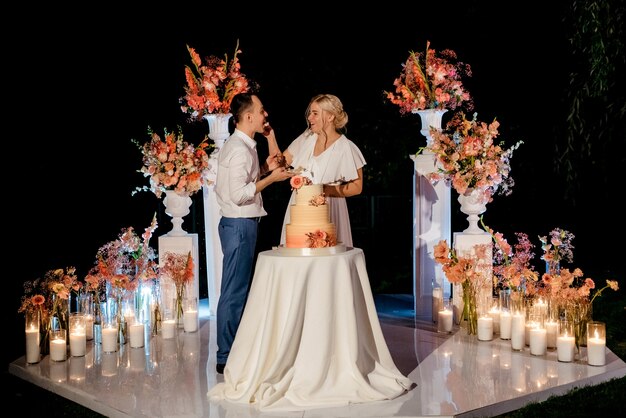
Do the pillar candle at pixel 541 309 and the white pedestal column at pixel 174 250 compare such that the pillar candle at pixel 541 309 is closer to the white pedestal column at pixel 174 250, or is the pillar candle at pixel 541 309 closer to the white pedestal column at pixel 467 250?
the white pedestal column at pixel 467 250

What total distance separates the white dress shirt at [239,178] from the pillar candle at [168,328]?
1.56 metres

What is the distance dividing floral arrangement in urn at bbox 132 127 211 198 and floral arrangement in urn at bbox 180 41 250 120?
1.77ft

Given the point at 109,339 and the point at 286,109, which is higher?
the point at 286,109

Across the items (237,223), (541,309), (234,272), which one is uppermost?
(237,223)

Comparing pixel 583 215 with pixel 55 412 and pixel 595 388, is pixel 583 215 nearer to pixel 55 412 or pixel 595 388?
pixel 595 388

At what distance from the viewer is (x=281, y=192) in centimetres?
1174

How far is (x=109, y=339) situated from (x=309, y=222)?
2139 millimetres

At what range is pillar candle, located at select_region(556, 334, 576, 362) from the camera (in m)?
5.77

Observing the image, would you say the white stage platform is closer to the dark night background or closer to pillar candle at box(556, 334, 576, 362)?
pillar candle at box(556, 334, 576, 362)

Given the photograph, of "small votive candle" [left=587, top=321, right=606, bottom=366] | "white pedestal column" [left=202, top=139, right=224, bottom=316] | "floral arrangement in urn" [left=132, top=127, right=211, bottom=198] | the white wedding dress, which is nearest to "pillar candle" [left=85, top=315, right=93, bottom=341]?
"floral arrangement in urn" [left=132, top=127, right=211, bottom=198]

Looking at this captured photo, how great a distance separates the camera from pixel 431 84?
24.3 feet

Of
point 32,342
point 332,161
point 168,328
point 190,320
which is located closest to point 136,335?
point 168,328

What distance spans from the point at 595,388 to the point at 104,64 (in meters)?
7.11

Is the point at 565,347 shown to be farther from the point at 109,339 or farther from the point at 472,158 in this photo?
the point at 109,339
